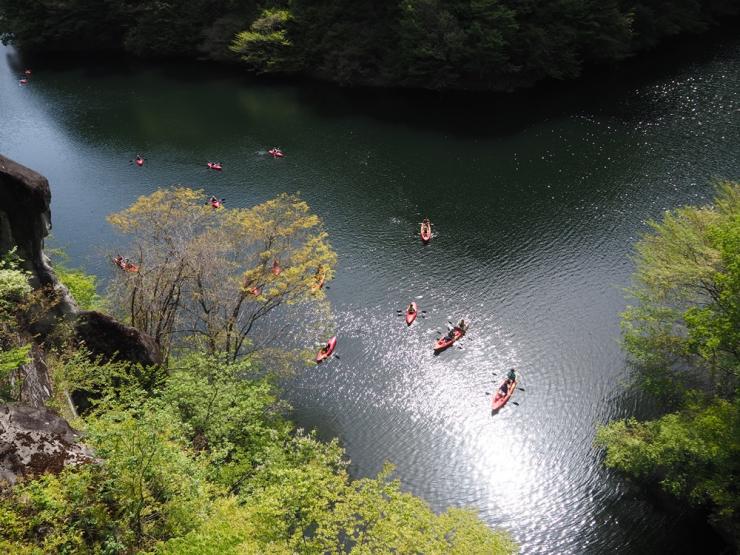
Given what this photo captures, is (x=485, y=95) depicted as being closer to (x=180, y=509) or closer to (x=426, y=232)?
(x=426, y=232)

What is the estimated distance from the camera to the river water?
22719 mm

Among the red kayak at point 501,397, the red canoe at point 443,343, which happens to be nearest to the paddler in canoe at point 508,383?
the red kayak at point 501,397

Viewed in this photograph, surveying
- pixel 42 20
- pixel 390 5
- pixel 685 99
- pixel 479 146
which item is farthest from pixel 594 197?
pixel 42 20

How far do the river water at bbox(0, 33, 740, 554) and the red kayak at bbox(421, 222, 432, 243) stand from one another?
1.39 feet

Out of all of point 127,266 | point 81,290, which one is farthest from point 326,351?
point 81,290

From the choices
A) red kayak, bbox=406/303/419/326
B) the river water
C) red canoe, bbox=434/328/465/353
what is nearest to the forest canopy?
the river water

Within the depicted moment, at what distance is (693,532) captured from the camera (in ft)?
65.0

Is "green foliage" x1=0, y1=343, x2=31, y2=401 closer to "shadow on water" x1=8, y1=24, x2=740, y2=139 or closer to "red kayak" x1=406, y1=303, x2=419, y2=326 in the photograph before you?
"red kayak" x1=406, y1=303, x2=419, y2=326

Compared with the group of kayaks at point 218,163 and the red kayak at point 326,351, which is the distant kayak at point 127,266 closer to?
the red kayak at point 326,351

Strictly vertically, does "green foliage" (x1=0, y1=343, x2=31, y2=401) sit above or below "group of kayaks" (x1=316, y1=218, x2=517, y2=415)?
above

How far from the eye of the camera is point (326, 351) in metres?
27.1

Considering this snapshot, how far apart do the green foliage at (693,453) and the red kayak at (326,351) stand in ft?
38.7

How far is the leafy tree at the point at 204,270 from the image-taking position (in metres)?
22.4

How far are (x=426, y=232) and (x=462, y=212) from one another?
13.4ft
